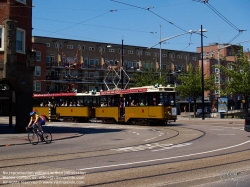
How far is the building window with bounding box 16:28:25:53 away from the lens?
26.1 m

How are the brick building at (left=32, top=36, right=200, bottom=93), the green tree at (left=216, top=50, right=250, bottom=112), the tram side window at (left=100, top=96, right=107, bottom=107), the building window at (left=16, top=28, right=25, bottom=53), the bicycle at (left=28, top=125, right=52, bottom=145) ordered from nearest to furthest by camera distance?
the bicycle at (left=28, top=125, right=52, bottom=145) < the building window at (left=16, top=28, right=25, bottom=53) < the tram side window at (left=100, top=96, right=107, bottom=107) < the green tree at (left=216, top=50, right=250, bottom=112) < the brick building at (left=32, top=36, right=200, bottom=93)

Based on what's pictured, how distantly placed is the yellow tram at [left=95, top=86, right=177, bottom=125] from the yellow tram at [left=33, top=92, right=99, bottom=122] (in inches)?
71.9

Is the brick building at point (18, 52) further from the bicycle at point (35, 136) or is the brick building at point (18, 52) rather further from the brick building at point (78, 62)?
the brick building at point (78, 62)

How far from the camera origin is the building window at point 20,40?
2611 cm

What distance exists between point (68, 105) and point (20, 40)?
17946 millimetres

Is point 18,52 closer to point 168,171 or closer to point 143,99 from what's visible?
point 143,99

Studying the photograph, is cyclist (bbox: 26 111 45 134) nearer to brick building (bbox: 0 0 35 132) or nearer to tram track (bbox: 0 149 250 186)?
brick building (bbox: 0 0 35 132)

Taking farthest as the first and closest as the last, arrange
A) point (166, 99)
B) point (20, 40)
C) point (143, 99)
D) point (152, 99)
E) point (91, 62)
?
point (91, 62) → point (143, 99) → point (152, 99) → point (166, 99) → point (20, 40)

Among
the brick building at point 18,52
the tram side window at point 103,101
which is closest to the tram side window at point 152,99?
the tram side window at point 103,101

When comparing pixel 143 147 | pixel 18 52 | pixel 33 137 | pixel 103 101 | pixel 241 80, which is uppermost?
pixel 18 52

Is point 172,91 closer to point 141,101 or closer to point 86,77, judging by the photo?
point 141,101

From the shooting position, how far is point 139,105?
113 feet

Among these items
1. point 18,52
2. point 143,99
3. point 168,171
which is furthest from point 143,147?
point 143,99

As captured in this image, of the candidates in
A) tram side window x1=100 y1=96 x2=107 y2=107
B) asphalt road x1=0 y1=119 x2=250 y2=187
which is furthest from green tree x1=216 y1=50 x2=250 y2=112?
asphalt road x1=0 y1=119 x2=250 y2=187
